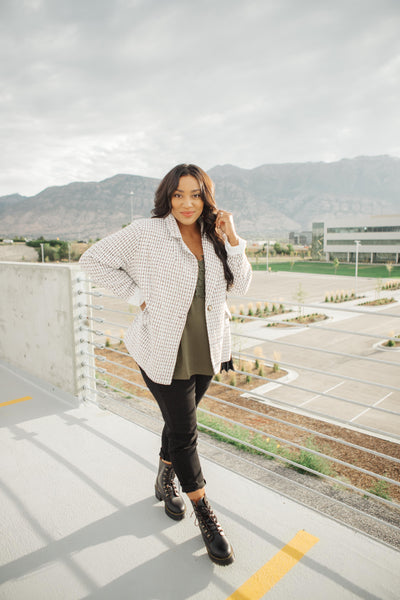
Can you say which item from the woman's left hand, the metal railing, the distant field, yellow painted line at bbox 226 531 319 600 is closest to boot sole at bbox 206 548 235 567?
yellow painted line at bbox 226 531 319 600

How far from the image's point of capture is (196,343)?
157cm

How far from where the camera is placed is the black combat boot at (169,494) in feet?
6.00

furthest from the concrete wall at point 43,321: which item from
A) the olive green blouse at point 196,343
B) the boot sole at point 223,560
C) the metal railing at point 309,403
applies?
the boot sole at point 223,560

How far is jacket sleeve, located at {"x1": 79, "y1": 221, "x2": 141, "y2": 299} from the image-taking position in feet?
5.16

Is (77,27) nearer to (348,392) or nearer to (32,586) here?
(32,586)

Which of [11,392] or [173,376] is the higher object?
[173,376]

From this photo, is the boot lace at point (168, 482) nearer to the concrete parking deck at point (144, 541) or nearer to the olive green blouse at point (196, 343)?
the concrete parking deck at point (144, 541)

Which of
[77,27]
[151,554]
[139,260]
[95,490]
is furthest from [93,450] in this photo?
[77,27]

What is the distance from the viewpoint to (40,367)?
140 inches

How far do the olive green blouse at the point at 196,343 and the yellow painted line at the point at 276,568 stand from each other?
0.81 m

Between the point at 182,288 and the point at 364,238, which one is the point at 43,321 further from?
the point at 364,238

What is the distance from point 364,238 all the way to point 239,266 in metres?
71.5

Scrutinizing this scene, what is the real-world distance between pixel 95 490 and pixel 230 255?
1481mm

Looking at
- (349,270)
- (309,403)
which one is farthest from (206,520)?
(349,270)
